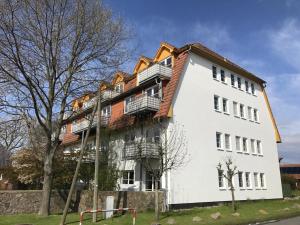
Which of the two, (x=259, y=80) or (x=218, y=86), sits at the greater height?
(x=259, y=80)

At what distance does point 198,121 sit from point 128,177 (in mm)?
7576

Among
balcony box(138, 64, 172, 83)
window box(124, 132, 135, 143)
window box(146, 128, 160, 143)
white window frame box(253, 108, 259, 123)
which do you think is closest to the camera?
balcony box(138, 64, 172, 83)

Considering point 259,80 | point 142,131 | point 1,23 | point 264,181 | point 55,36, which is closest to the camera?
point 1,23

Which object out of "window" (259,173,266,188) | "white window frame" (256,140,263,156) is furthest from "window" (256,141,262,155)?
"window" (259,173,266,188)

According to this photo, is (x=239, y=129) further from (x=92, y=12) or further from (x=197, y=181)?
(x=92, y=12)

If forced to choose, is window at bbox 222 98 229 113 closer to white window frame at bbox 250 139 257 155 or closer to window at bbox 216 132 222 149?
window at bbox 216 132 222 149

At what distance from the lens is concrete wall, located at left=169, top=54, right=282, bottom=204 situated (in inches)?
1000

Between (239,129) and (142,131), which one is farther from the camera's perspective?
(239,129)

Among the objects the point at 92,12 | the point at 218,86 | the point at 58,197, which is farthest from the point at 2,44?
the point at 218,86

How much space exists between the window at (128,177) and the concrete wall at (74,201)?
5511 mm

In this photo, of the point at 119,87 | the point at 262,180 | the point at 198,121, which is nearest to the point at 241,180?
the point at 262,180

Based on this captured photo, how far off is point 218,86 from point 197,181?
920cm

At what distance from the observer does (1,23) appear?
18.0m

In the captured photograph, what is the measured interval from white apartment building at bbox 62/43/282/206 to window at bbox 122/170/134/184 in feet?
0.08
